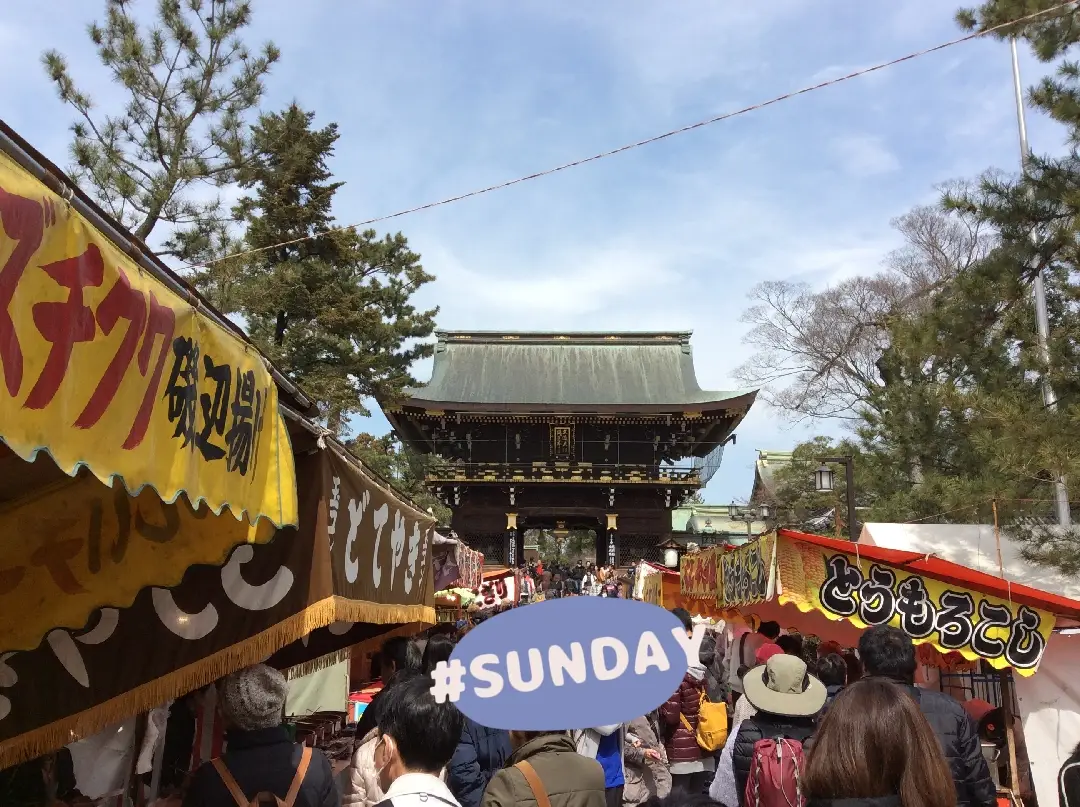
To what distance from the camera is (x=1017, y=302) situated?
23.6 ft

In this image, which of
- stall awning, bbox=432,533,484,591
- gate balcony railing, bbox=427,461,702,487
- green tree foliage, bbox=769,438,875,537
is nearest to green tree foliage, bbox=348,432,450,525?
gate balcony railing, bbox=427,461,702,487

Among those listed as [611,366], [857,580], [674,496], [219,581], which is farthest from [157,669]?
[611,366]

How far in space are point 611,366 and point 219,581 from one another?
90.4 feet

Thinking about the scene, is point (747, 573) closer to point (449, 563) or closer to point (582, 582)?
point (449, 563)

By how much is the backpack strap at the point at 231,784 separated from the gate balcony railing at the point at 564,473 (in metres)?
23.6

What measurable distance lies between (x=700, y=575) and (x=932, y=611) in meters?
4.76

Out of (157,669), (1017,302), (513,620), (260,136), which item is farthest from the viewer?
(260,136)

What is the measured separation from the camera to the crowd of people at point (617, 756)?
205 cm

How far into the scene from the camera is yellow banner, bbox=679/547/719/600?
9036mm

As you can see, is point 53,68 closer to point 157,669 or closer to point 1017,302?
point 157,669

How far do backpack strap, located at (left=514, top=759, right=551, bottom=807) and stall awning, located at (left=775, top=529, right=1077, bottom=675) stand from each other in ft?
12.5

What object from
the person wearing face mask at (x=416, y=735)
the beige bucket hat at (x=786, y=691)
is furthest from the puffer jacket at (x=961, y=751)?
the person wearing face mask at (x=416, y=735)

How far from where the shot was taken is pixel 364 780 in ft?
11.1

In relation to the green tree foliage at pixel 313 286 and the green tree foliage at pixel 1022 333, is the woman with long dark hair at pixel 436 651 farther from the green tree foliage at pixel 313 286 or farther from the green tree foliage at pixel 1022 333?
the green tree foliage at pixel 313 286
